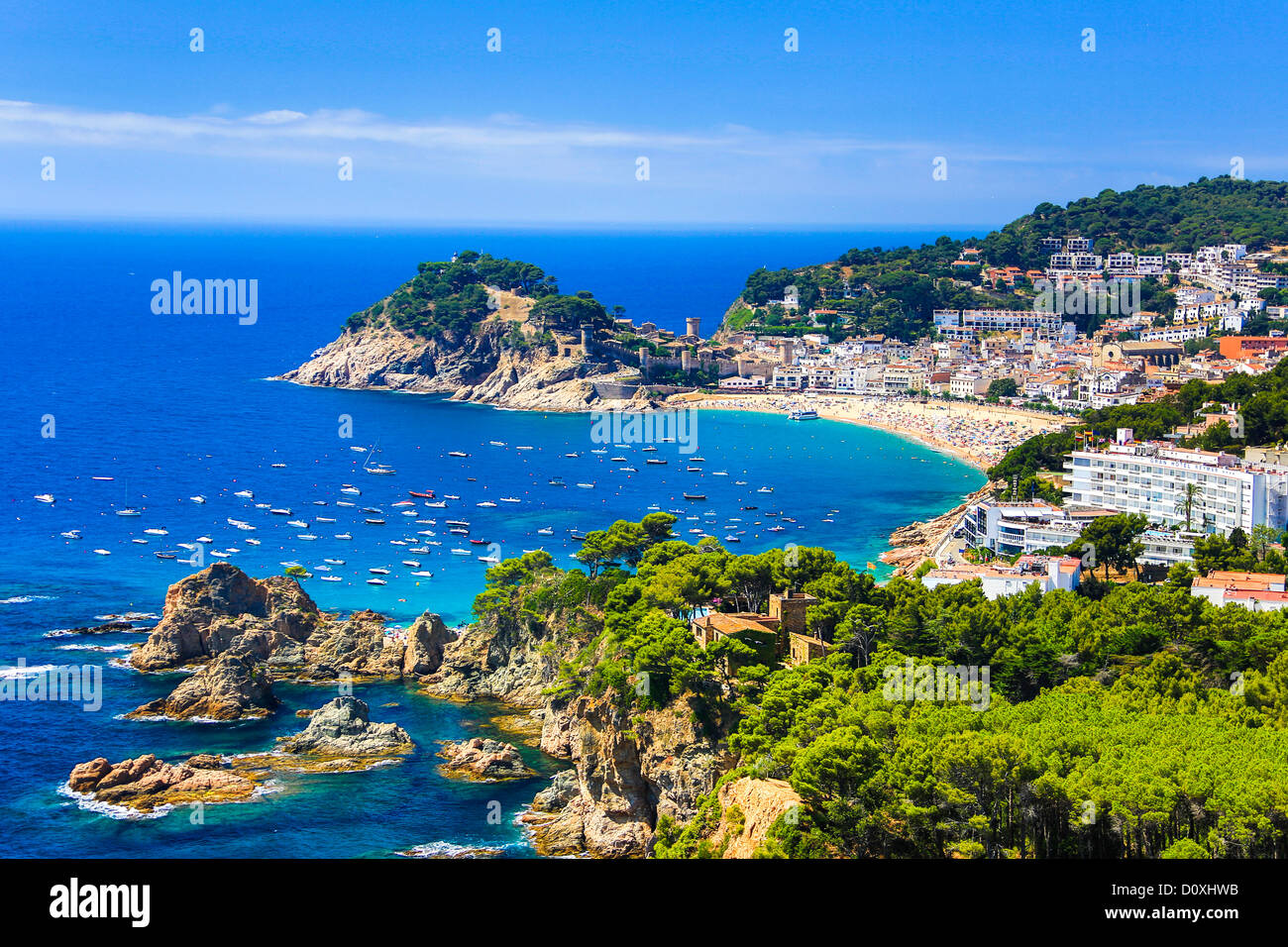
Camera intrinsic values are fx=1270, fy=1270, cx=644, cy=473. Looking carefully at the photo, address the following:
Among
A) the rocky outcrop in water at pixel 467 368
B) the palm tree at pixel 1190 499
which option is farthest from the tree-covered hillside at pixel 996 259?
the palm tree at pixel 1190 499

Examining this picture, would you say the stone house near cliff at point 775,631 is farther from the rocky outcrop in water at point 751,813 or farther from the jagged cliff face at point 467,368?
the jagged cliff face at point 467,368

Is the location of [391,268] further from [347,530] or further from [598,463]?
[347,530]

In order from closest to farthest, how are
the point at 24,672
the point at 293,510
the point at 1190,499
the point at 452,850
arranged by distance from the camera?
the point at 452,850
the point at 24,672
the point at 1190,499
the point at 293,510

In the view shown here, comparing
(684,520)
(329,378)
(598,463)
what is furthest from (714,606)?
(329,378)

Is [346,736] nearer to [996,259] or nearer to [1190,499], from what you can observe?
[1190,499]

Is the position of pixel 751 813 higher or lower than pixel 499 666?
higher

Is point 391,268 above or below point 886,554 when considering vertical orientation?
above

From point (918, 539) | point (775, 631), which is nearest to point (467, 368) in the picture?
point (918, 539)
